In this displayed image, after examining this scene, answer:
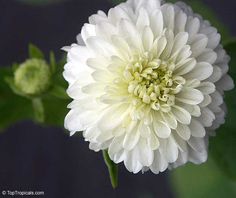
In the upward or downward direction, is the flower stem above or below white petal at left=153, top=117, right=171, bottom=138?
below

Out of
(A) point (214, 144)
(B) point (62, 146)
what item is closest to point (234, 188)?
(A) point (214, 144)

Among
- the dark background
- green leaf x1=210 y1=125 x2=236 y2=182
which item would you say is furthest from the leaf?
the dark background

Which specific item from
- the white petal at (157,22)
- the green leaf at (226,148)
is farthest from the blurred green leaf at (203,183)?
the white petal at (157,22)

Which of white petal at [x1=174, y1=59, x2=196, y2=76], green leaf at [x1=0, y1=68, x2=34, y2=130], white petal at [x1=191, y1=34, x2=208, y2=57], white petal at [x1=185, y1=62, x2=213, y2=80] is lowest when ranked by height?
white petal at [x1=185, y1=62, x2=213, y2=80]

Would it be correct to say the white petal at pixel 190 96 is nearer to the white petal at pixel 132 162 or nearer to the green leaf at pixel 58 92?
the white petal at pixel 132 162

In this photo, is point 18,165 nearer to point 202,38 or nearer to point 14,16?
point 14,16

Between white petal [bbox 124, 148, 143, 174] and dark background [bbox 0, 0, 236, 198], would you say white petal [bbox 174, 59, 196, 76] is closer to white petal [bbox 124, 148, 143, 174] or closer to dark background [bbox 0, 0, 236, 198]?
white petal [bbox 124, 148, 143, 174]

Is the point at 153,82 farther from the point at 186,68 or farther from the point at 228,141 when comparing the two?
the point at 228,141
